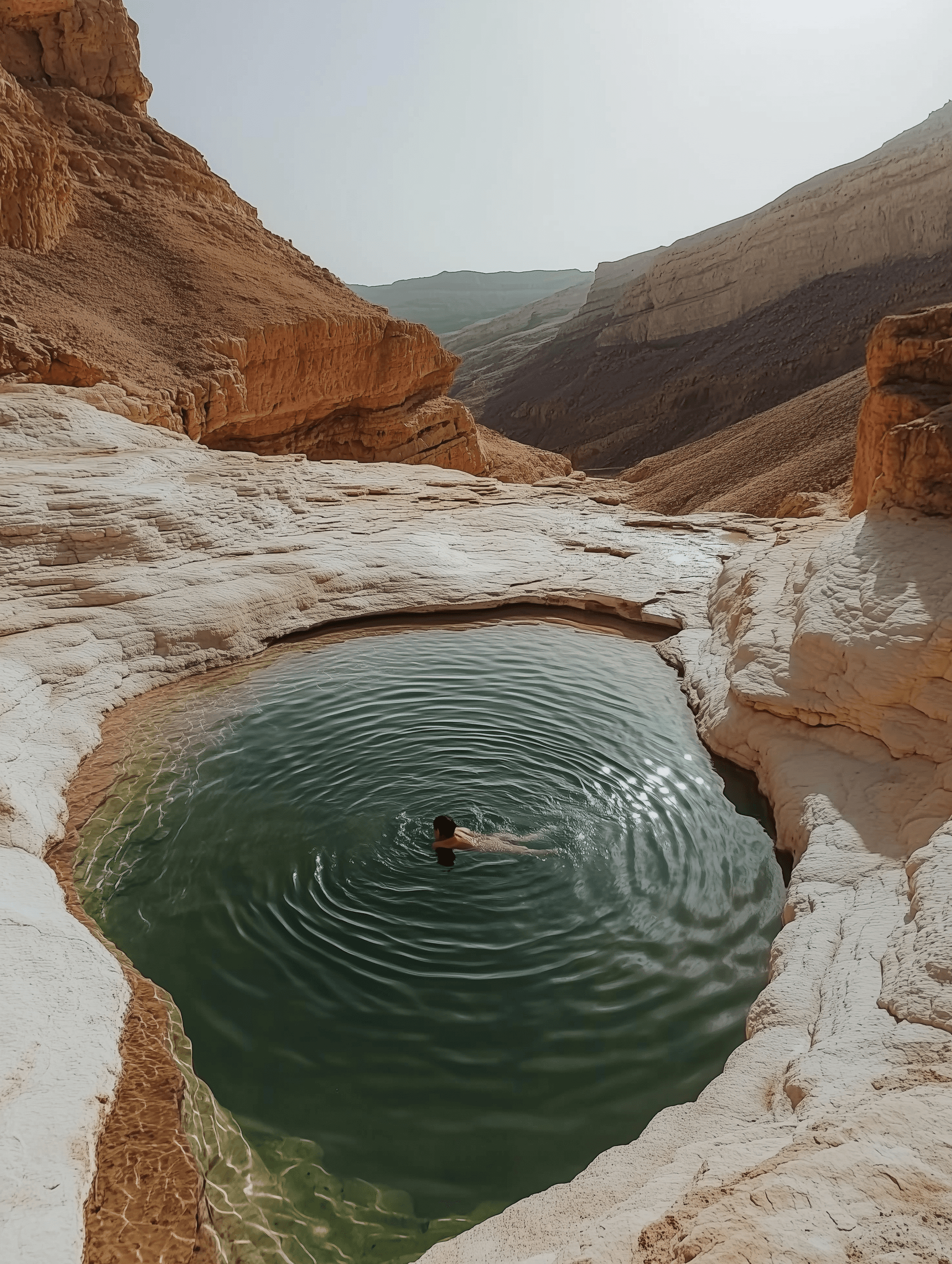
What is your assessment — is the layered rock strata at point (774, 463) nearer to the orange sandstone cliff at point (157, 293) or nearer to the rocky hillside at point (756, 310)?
the orange sandstone cliff at point (157, 293)

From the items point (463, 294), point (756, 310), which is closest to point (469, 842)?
point (756, 310)

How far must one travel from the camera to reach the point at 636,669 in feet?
29.2

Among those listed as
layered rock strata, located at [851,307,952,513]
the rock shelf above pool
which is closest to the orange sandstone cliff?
the rock shelf above pool

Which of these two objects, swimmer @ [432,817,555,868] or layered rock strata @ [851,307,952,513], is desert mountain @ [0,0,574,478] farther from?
layered rock strata @ [851,307,952,513]

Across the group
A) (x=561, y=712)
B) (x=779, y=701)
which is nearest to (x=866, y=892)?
(x=779, y=701)

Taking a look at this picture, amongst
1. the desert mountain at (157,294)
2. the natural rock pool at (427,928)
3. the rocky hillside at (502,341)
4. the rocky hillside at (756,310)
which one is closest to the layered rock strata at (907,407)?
the natural rock pool at (427,928)

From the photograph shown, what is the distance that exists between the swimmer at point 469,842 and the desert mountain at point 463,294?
4252 inches

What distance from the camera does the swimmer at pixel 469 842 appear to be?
546 centimetres

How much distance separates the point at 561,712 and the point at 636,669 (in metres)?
1.52

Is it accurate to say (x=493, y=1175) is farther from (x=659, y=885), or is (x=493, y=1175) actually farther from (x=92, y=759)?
(x=92, y=759)

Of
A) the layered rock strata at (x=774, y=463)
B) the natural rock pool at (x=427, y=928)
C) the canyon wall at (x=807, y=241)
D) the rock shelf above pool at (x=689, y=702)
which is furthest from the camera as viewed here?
the canyon wall at (x=807, y=241)

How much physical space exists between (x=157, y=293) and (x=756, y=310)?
3502 cm

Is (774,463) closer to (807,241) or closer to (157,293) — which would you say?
(157,293)

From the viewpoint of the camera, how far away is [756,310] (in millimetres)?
44094
